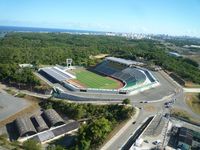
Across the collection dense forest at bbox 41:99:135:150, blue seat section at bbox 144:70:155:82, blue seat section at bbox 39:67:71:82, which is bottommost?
dense forest at bbox 41:99:135:150

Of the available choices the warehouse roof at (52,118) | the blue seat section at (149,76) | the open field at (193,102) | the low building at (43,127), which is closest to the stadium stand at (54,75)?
the warehouse roof at (52,118)

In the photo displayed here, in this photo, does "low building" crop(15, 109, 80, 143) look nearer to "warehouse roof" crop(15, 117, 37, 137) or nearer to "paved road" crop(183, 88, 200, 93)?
"warehouse roof" crop(15, 117, 37, 137)

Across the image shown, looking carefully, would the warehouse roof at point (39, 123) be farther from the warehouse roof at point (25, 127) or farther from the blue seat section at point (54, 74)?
the blue seat section at point (54, 74)

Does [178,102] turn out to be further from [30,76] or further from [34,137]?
[30,76]

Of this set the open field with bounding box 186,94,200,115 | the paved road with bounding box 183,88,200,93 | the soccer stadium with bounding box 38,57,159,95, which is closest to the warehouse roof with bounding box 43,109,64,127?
the soccer stadium with bounding box 38,57,159,95

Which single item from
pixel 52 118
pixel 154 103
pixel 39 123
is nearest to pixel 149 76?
pixel 154 103

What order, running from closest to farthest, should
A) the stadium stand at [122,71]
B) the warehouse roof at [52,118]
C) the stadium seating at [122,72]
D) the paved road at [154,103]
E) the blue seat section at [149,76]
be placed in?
the paved road at [154,103] < the warehouse roof at [52,118] < the blue seat section at [149,76] < the stadium seating at [122,72] < the stadium stand at [122,71]
